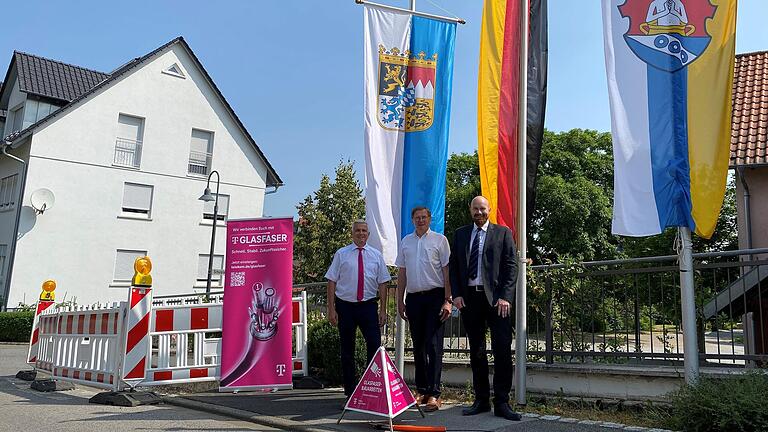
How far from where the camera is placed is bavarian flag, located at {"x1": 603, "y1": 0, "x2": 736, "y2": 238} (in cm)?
574

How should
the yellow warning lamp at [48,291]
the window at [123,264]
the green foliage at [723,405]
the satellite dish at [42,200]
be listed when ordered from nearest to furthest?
the green foliage at [723,405] < the yellow warning lamp at [48,291] < the satellite dish at [42,200] < the window at [123,264]

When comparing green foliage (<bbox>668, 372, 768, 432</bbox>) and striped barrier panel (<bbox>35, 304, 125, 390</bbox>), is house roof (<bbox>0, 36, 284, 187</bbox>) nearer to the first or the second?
striped barrier panel (<bbox>35, 304, 125, 390</bbox>)

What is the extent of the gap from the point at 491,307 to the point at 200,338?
438cm

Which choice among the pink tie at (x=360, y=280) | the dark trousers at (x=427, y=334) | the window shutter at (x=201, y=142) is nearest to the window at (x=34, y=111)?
the window shutter at (x=201, y=142)

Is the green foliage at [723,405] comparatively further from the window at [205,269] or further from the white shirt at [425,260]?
the window at [205,269]

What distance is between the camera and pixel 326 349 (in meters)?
8.65

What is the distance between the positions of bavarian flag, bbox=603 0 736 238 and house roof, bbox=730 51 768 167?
11.1 m

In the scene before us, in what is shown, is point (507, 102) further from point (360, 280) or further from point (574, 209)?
point (574, 209)

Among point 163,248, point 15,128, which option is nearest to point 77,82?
point 15,128

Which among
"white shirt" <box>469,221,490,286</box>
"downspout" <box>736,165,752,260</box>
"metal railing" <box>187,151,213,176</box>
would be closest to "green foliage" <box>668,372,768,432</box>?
"white shirt" <box>469,221,490,286</box>

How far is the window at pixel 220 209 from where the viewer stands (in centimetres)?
3209

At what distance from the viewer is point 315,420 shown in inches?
239

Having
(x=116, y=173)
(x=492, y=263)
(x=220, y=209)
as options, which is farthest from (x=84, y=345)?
(x=220, y=209)

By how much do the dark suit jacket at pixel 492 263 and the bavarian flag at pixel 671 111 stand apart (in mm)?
1133
